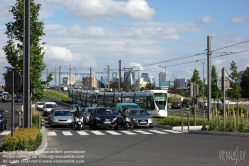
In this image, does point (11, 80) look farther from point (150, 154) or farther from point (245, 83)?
point (245, 83)

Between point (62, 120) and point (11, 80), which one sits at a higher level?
point (11, 80)

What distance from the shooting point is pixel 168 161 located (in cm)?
1442

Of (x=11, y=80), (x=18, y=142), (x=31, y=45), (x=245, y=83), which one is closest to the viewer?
(x=18, y=142)

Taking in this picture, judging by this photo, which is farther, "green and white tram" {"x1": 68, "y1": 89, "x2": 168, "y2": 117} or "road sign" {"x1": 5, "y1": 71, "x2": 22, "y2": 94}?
"green and white tram" {"x1": 68, "y1": 89, "x2": 168, "y2": 117}

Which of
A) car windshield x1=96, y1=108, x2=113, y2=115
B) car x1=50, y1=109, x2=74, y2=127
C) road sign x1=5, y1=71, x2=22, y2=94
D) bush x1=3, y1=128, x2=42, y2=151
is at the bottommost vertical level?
car x1=50, y1=109, x2=74, y2=127

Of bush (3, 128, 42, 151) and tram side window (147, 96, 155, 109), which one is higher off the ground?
tram side window (147, 96, 155, 109)

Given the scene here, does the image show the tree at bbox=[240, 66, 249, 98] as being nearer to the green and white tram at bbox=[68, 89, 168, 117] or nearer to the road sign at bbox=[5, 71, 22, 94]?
the green and white tram at bbox=[68, 89, 168, 117]

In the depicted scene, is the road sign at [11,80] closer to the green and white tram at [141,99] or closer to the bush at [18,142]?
the bush at [18,142]

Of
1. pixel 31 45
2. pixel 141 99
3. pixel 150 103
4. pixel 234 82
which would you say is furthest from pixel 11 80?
pixel 234 82

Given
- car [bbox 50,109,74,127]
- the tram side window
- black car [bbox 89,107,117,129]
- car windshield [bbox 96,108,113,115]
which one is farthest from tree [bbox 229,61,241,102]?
black car [bbox 89,107,117,129]

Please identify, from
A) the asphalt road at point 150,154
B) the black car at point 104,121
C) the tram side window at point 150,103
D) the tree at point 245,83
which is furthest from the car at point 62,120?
the tree at point 245,83

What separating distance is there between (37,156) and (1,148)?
5.70ft

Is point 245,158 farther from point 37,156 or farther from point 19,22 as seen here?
point 19,22

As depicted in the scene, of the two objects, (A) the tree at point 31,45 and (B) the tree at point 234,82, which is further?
(B) the tree at point 234,82
